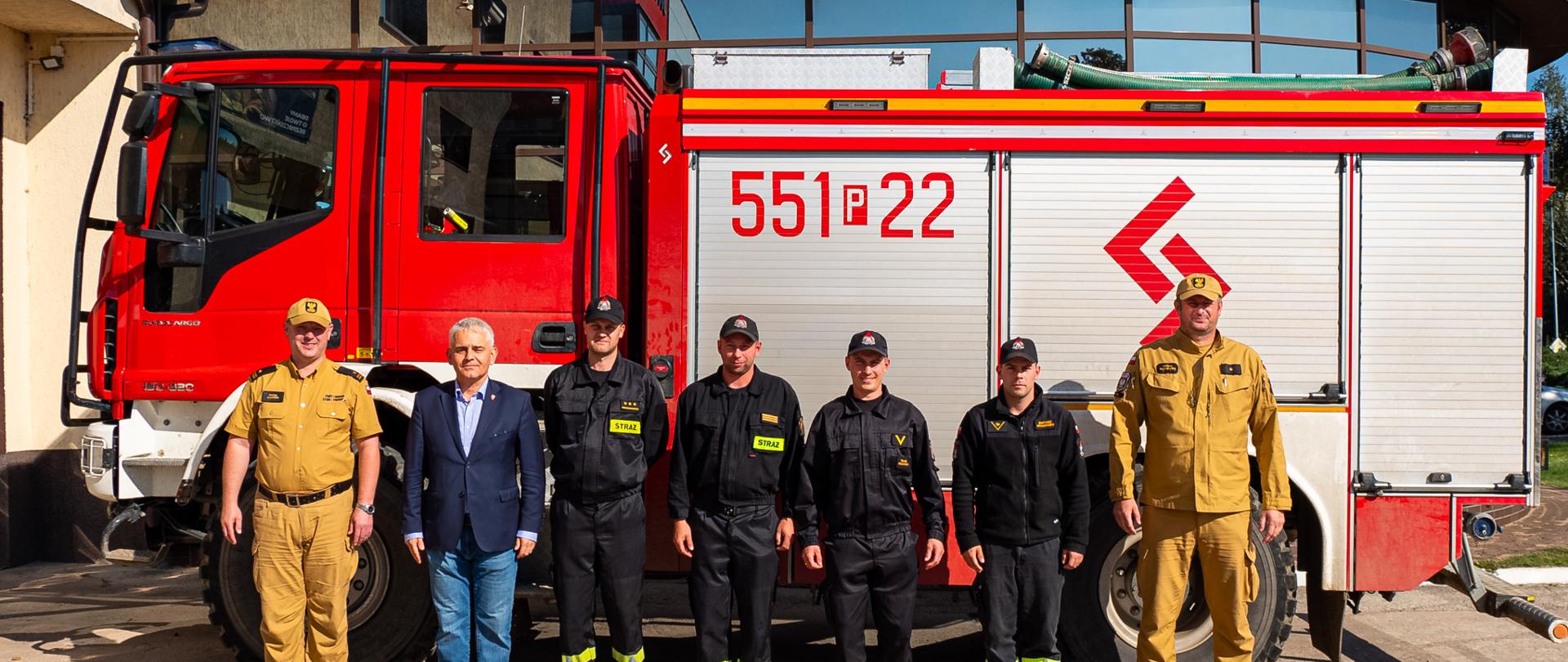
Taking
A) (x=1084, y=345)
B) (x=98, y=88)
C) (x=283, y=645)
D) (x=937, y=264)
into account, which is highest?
(x=98, y=88)

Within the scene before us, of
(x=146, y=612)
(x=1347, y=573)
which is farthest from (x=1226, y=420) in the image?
(x=146, y=612)

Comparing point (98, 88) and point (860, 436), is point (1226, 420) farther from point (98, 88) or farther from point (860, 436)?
point (98, 88)

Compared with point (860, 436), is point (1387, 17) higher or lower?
higher

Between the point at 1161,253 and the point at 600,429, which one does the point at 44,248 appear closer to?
the point at 600,429

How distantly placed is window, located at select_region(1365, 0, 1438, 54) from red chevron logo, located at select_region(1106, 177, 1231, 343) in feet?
22.0

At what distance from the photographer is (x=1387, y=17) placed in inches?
390

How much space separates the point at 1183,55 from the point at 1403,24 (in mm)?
2595

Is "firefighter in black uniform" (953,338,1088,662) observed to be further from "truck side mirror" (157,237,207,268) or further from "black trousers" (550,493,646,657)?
"truck side mirror" (157,237,207,268)

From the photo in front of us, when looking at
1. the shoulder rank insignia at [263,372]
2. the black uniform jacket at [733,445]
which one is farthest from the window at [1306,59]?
the shoulder rank insignia at [263,372]

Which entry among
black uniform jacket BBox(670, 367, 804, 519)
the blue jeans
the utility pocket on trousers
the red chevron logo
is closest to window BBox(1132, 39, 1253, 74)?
the red chevron logo

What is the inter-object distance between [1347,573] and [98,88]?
8.77 metres

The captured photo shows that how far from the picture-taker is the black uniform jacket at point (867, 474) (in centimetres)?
405

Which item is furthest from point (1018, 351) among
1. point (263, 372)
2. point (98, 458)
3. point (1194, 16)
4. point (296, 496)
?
point (1194, 16)

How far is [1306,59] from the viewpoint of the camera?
31.1ft
